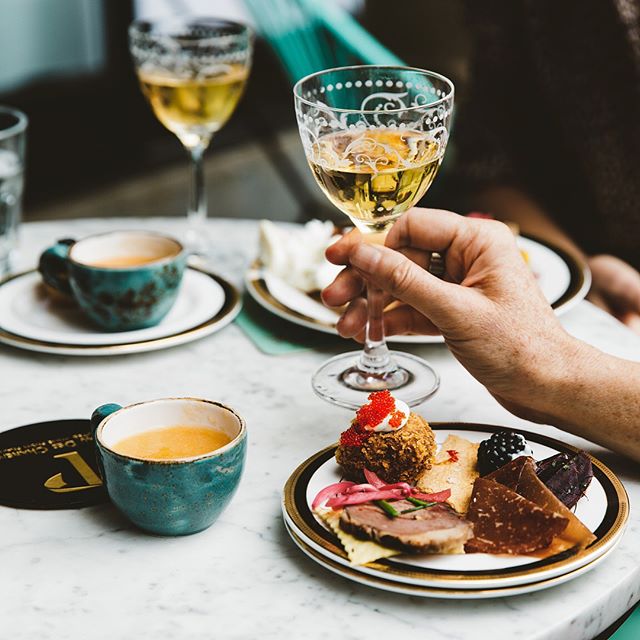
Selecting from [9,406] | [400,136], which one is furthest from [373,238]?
[9,406]

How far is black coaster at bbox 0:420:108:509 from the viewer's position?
1.05 metres

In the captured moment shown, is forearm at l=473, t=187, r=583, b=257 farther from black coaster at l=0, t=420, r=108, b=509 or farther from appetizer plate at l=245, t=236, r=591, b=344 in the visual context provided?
black coaster at l=0, t=420, r=108, b=509

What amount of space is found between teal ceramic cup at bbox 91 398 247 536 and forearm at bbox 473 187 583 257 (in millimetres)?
1230

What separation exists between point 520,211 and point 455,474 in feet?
3.93

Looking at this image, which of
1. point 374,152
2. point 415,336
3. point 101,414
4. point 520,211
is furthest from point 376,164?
point 520,211

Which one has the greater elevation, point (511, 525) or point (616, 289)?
point (511, 525)

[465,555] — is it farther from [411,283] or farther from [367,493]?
[411,283]

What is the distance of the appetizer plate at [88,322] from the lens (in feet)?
4.53

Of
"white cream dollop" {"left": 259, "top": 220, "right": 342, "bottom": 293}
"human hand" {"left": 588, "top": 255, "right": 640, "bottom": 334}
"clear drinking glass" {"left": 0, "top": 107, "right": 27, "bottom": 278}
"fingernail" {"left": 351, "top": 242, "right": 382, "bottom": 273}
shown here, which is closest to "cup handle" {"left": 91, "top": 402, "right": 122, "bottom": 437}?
"fingernail" {"left": 351, "top": 242, "right": 382, "bottom": 273}

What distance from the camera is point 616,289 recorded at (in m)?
1.90

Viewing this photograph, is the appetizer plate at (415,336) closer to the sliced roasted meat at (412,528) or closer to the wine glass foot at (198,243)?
the wine glass foot at (198,243)

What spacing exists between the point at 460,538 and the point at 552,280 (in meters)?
0.78

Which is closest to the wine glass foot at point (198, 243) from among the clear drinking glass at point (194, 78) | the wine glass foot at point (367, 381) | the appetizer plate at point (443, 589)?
the clear drinking glass at point (194, 78)

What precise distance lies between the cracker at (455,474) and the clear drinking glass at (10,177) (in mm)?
911
